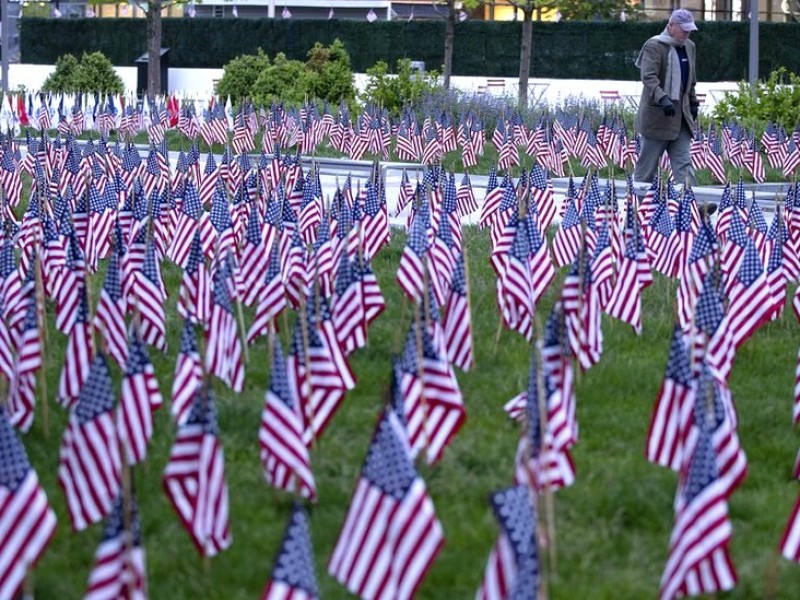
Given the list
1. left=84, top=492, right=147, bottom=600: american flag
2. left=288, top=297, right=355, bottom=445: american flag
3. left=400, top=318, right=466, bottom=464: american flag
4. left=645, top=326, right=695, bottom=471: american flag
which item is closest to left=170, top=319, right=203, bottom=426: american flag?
left=288, top=297, right=355, bottom=445: american flag

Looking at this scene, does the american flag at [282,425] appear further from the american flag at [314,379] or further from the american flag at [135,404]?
the american flag at [314,379]

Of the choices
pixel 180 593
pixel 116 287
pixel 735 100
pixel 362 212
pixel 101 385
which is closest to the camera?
pixel 180 593

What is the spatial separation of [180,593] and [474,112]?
2274 centimetres

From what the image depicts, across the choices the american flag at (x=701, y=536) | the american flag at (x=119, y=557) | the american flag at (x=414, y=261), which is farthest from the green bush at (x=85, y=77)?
the american flag at (x=119, y=557)

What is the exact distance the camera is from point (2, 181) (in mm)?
→ 16844

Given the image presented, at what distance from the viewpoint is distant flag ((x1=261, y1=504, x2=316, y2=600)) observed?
16.1 ft

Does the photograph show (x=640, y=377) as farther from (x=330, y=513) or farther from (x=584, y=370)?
(x=330, y=513)

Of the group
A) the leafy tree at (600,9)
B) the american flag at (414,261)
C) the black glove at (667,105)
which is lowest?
the american flag at (414,261)

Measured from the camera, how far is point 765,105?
990 inches

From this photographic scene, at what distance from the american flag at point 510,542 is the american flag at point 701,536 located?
0.68 metres

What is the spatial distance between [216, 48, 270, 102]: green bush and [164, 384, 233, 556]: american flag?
2895 cm

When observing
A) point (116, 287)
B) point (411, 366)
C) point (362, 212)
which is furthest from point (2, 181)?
point (411, 366)

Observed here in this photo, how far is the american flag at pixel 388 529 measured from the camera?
18.3 ft

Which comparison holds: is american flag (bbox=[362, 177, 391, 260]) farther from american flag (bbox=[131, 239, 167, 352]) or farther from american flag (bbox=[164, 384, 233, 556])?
american flag (bbox=[164, 384, 233, 556])
